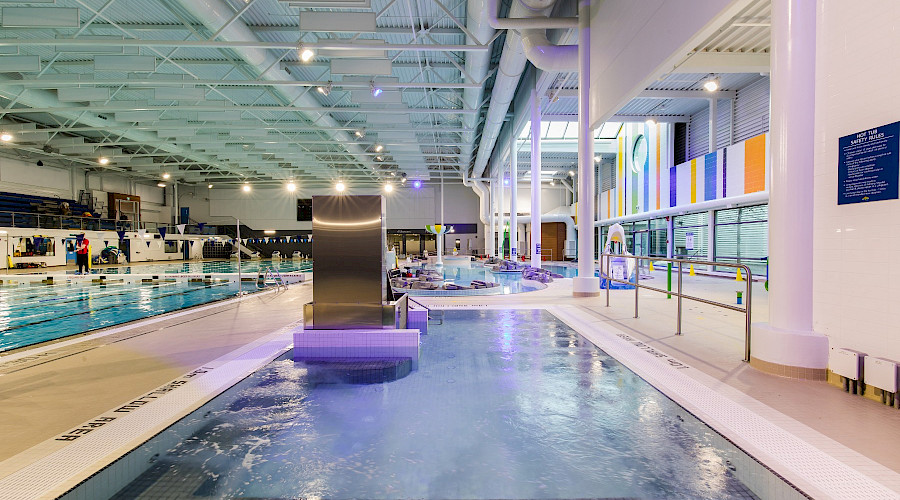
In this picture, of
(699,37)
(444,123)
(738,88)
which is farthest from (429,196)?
(699,37)

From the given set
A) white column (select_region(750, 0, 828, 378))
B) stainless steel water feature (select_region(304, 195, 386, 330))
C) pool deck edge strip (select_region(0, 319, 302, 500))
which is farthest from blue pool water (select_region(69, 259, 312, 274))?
white column (select_region(750, 0, 828, 378))

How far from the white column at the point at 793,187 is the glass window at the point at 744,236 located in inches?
435

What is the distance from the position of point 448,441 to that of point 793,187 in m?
3.65

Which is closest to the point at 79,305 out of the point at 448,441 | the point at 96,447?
the point at 96,447

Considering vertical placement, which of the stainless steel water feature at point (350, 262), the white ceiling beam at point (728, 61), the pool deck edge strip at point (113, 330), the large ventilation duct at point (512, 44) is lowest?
the pool deck edge strip at point (113, 330)

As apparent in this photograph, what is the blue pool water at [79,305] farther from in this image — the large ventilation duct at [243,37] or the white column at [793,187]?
the white column at [793,187]

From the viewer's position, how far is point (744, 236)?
14500 mm

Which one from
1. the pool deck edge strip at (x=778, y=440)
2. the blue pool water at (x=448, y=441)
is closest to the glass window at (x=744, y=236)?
the pool deck edge strip at (x=778, y=440)

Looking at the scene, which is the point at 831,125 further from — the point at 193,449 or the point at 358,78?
the point at 358,78

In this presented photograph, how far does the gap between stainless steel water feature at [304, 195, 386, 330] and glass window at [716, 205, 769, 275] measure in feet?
42.5

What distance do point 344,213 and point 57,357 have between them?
351cm

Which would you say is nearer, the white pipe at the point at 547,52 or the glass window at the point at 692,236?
the white pipe at the point at 547,52

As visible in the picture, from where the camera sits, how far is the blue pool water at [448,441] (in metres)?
2.11

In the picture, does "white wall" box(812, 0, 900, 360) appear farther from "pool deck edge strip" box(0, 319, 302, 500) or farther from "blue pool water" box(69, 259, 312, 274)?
"blue pool water" box(69, 259, 312, 274)
